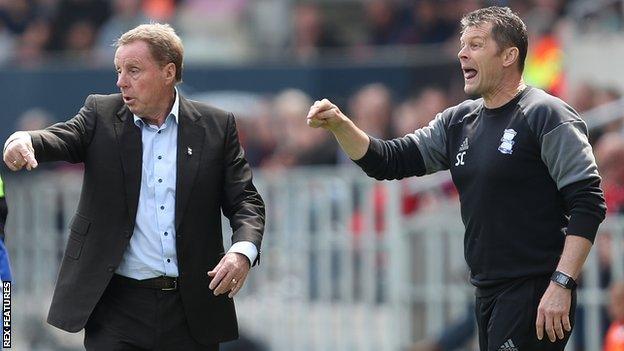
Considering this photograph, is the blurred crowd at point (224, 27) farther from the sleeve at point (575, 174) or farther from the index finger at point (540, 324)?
the index finger at point (540, 324)

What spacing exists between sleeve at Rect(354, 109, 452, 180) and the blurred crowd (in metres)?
10.3

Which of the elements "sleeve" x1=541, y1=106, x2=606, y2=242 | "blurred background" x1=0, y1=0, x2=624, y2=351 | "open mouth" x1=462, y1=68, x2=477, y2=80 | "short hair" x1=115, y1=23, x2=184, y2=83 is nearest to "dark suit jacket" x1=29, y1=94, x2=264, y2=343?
"short hair" x1=115, y1=23, x2=184, y2=83

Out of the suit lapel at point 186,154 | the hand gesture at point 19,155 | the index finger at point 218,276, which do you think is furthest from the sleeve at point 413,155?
the hand gesture at point 19,155

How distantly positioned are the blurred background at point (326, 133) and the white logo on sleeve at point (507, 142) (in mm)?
3871

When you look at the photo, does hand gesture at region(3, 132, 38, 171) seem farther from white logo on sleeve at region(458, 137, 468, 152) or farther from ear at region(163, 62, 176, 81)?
white logo on sleeve at region(458, 137, 468, 152)

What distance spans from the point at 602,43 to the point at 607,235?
4.59 m

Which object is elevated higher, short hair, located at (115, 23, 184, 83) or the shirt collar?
short hair, located at (115, 23, 184, 83)

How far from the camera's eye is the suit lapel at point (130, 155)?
724 cm

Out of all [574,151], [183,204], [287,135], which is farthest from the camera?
[287,135]

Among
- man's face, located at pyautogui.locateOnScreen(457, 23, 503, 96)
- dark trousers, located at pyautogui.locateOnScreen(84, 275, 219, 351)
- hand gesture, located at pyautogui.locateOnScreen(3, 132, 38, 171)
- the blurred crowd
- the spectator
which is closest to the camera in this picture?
hand gesture, located at pyautogui.locateOnScreen(3, 132, 38, 171)

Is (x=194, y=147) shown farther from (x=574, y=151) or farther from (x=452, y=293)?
(x=452, y=293)

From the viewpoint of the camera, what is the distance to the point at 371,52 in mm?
18062

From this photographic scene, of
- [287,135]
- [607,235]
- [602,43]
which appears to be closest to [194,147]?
[607,235]

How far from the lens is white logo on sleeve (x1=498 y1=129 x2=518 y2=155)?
6.95m
